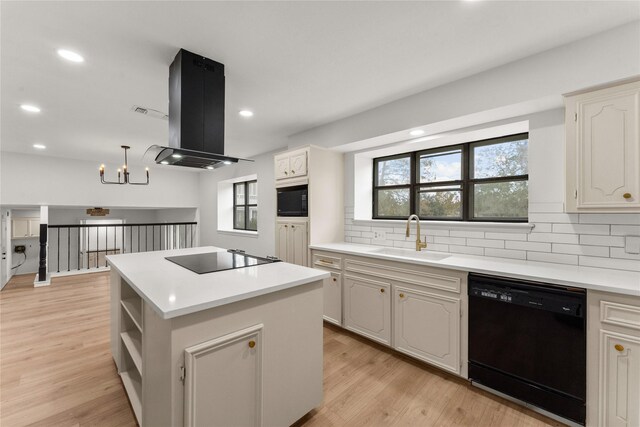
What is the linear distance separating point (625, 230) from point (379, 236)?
6.44 feet

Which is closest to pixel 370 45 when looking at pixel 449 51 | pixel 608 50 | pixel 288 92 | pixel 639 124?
pixel 449 51

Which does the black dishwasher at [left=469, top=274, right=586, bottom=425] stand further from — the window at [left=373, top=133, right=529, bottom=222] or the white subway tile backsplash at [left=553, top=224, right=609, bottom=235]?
the window at [left=373, top=133, right=529, bottom=222]

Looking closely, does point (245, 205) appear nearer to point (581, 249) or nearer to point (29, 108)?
point (29, 108)

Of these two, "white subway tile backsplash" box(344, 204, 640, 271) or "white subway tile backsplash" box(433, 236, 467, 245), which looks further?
"white subway tile backsplash" box(433, 236, 467, 245)

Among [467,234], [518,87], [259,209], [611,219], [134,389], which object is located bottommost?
[134,389]

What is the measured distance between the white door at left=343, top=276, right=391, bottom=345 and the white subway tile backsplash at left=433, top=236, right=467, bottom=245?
76 cm

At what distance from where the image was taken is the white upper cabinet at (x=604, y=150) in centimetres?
160

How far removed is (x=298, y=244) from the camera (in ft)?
11.0

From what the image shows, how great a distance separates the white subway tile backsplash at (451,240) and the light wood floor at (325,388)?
1152mm

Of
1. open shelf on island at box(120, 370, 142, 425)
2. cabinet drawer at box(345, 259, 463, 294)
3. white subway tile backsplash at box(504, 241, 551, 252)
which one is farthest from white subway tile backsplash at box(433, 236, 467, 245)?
open shelf on island at box(120, 370, 142, 425)

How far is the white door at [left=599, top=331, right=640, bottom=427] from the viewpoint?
1.44 metres

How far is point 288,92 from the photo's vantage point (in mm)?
2549

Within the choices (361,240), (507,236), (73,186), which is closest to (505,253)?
(507,236)

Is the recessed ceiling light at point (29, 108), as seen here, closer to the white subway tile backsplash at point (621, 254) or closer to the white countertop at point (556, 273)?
the white countertop at point (556, 273)
